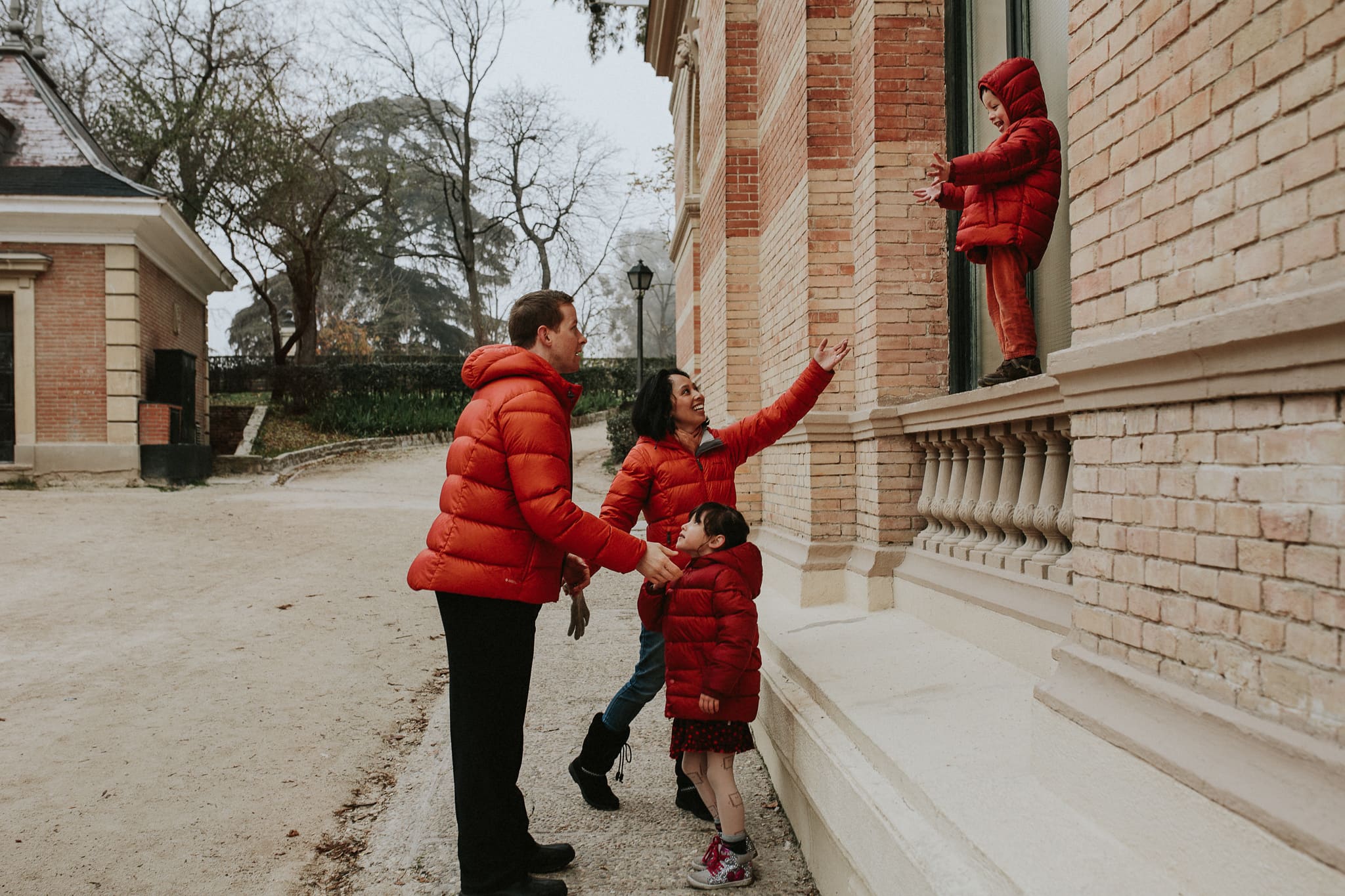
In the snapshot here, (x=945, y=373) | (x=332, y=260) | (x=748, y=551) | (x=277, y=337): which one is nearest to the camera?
(x=748, y=551)

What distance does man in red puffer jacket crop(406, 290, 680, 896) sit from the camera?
10.2 ft

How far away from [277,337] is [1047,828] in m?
31.5

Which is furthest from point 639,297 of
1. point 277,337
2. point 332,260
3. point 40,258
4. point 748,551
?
point 332,260

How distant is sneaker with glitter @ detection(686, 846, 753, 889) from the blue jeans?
740 mm

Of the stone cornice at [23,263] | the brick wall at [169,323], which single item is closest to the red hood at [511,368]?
the brick wall at [169,323]

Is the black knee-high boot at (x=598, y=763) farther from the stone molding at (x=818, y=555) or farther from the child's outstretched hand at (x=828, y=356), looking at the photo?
the stone molding at (x=818, y=555)

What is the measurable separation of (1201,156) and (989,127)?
132 inches

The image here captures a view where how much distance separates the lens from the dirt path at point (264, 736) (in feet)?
12.0

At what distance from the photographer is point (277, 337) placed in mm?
30422

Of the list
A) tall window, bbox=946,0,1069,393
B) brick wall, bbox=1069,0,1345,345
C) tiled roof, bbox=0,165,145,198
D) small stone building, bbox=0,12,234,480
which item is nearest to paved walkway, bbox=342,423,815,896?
brick wall, bbox=1069,0,1345,345

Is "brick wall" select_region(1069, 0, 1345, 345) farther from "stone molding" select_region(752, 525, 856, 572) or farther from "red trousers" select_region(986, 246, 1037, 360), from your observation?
"stone molding" select_region(752, 525, 856, 572)

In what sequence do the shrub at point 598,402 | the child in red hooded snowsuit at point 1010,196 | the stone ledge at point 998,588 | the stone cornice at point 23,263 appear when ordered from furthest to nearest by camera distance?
the shrub at point 598,402
the stone cornice at point 23,263
the child in red hooded snowsuit at point 1010,196
the stone ledge at point 998,588

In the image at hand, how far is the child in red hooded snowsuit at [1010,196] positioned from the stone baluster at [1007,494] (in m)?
0.29

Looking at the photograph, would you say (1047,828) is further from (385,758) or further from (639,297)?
(639,297)
